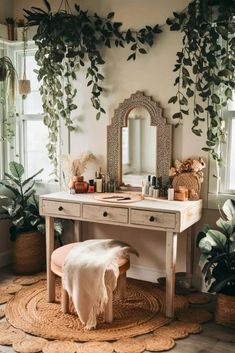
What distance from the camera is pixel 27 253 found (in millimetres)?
3965

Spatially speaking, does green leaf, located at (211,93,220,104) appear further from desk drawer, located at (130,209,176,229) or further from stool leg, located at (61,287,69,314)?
stool leg, located at (61,287,69,314)

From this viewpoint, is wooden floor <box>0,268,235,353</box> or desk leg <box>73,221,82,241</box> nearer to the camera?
wooden floor <box>0,268,235,353</box>

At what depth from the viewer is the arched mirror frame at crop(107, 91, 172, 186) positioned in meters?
3.55

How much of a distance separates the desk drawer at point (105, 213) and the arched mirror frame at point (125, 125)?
60 centimetres

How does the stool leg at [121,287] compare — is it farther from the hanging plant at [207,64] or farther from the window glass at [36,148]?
the window glass at [36,148]

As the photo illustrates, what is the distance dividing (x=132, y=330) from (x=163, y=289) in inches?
30.5

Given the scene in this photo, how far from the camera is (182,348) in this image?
105 inches

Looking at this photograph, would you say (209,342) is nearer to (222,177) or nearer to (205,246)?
(205,246)

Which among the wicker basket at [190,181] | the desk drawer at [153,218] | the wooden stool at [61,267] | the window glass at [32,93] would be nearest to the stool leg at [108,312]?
the wooden stool at [61,267]

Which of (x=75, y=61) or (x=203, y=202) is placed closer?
(x=203, y=202)

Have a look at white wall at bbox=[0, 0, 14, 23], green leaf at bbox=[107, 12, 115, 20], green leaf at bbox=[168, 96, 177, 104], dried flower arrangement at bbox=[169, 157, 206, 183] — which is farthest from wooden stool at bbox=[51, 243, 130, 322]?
white wall at bbox=[0, 0, 14, 23]

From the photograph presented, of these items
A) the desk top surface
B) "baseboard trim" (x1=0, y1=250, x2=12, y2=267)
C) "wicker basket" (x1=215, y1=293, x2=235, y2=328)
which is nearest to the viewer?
"wicker basket" (x1=215, y1=293, x2=235, y2=328)

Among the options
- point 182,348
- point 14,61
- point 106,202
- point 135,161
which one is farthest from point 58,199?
point 14,61

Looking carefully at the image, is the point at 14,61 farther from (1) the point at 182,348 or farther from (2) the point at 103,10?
(1) the point at 182,348
